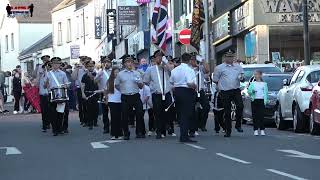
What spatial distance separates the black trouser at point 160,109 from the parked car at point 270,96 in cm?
467

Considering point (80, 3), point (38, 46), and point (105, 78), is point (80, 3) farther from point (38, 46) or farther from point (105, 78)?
point (105, 78)

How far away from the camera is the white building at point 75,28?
68488 millimetres

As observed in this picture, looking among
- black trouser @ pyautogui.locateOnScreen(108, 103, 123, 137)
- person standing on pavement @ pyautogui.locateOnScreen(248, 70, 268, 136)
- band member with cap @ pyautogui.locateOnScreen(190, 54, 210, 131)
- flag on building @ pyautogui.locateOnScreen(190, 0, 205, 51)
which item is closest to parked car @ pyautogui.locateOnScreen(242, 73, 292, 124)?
band member with cap @ pyautogui.locateOnScreen(190, 54, 210, 131)

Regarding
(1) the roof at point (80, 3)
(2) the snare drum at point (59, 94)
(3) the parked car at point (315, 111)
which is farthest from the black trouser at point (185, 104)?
(1) the roof at point (80, 3)

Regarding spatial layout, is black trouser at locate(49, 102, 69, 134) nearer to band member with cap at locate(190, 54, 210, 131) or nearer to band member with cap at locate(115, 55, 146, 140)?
band member with cap at locate(115, 55, 146, 140)

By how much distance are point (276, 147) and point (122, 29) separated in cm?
5051

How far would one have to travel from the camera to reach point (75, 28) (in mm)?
71000

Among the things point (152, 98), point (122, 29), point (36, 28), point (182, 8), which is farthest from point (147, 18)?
point (152, 98)

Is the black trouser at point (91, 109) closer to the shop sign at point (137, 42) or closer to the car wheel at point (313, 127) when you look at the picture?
the car wheel at point (313, 127)

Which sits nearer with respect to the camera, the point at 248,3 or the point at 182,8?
the point at 248,3

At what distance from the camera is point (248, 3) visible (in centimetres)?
3359

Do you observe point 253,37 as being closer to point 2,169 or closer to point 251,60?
point 251,60

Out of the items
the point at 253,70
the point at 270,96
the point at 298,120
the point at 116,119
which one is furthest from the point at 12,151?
the point at 253,70

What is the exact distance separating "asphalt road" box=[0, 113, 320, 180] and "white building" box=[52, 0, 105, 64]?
49.8 m
